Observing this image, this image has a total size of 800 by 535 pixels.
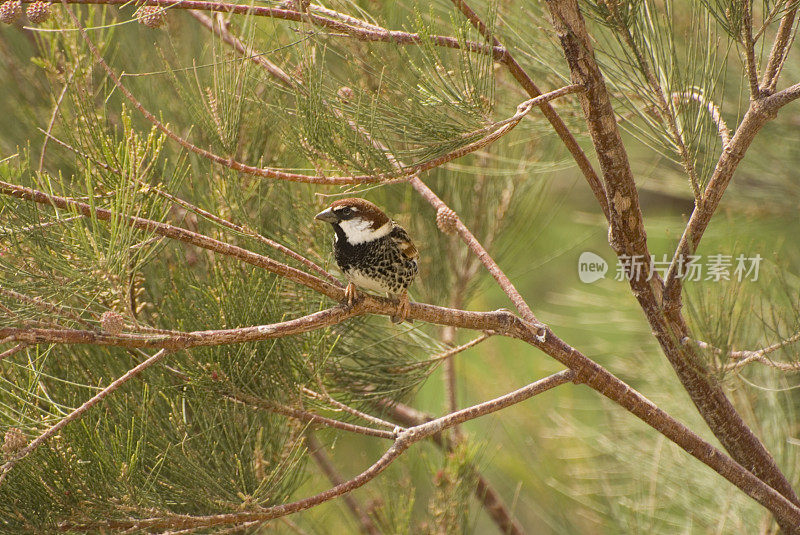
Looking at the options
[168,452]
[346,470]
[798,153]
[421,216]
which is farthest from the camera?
[346,470]

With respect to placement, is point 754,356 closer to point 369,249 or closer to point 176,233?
point 369,249

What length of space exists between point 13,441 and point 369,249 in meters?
0.77

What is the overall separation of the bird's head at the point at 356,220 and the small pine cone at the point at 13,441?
700 millimetres

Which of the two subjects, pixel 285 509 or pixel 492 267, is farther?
pixel 492 267

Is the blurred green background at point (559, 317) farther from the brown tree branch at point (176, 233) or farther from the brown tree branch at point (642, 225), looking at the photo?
the brown tree branch at point (176, 233)

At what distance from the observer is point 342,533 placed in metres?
2.69

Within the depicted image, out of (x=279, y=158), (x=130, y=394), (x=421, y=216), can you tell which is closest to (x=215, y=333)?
(x=130, y=394)

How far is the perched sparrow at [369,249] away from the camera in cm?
→ 168

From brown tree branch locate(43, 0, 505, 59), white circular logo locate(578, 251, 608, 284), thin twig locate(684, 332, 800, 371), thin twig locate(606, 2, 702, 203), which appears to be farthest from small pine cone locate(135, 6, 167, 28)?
white circular logo locate(578, 251, 608, 284)

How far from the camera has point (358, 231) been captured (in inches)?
67.6

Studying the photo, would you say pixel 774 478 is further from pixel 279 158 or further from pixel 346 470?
pixel 346 470

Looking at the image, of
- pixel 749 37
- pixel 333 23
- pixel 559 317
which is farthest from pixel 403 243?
pixel 559 317

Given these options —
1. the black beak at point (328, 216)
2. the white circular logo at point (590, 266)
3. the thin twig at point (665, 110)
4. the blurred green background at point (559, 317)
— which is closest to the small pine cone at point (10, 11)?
the blurred green background at point (559, 317)

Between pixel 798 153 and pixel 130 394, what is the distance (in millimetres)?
2106
